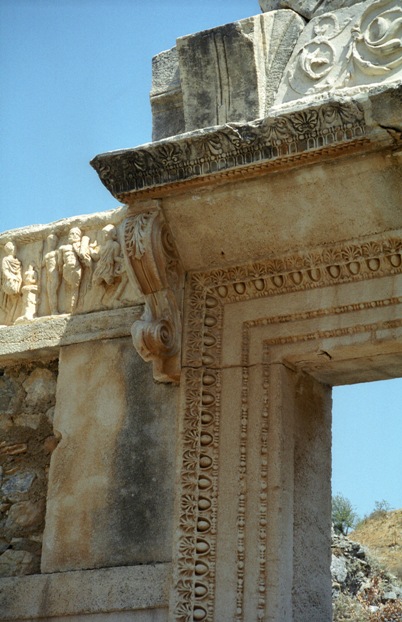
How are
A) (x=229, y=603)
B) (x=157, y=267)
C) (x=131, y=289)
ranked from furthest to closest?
(x=131, y=289), (x=157, y=267), (x=229, y=603)

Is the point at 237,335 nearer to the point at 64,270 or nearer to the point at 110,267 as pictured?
the point at 110,267

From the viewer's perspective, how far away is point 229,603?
5.09 metres

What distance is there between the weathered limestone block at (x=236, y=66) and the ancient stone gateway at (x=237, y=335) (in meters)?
0.01

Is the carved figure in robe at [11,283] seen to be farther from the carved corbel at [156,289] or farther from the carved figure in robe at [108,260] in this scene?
the carved corbel at [156,289]

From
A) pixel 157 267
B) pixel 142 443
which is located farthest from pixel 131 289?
pixel 142 443

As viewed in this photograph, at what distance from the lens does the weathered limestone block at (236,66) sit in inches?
221

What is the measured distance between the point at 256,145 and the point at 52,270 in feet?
5.64

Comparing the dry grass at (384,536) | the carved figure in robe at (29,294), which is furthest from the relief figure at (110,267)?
the dry grass at (384,536)

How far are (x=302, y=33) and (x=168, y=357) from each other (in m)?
1.81

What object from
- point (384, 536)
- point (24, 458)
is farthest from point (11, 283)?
point (384, 536)

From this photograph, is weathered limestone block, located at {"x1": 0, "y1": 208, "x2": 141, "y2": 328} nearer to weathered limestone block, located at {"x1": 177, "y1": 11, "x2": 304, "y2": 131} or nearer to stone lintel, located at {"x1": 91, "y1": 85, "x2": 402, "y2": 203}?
stone lintel, located at {"x1": 91, "y1": 85, "x2": 402, "y2": 203}

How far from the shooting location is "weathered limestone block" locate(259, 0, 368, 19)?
561cm

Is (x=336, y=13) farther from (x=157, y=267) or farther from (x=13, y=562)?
(x=13, y=562)

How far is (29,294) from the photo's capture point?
21.0ft
